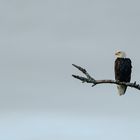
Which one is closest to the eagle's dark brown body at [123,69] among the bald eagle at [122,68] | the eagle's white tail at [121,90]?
the bald eagle at [122,68]

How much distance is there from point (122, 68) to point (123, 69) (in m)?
0.09

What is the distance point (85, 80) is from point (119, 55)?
12268 millimetres

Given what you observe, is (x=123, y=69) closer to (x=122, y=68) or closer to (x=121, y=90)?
(x=122, y=68)

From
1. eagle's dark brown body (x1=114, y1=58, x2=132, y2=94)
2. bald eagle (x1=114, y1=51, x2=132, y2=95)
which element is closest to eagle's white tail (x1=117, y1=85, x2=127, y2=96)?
bald eagle (x1=114, y1=51, x2=132, y2=95)

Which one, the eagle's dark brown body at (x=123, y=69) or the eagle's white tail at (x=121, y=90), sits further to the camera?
the eagle's dark brown body at (x=123, y=69)

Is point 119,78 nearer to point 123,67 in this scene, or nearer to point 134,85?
point 123,67

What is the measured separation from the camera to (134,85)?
1912cm

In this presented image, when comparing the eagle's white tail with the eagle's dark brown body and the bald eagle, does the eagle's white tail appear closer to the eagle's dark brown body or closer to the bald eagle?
the bald eagle

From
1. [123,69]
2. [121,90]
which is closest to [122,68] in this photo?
[123,69]

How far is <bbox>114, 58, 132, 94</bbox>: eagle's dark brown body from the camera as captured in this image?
2933 cm

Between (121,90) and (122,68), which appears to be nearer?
(121,90)

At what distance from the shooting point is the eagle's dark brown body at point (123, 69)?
96.2 feet

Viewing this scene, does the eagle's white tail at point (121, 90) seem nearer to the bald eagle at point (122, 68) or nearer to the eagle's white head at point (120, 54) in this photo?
Result: the bald eagle at point (122, 68)

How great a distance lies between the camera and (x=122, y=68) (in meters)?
29.9
